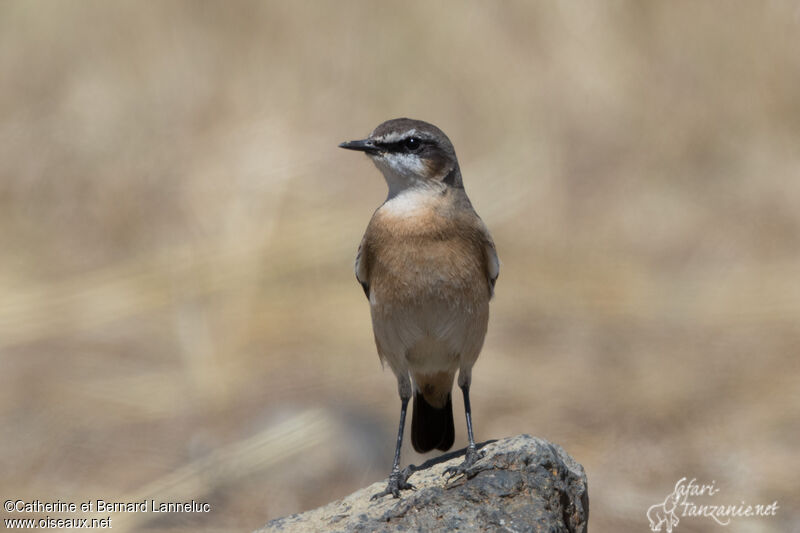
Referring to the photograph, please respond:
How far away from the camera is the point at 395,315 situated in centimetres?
A: 662

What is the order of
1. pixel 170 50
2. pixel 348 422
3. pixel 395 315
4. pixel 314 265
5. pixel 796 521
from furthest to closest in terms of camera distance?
pixel 170 50 → pixel 314 265 → pixel 348 422 → pixel 796 521 → pixel 395 315

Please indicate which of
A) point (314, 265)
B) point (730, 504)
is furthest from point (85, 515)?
point (730, 504)

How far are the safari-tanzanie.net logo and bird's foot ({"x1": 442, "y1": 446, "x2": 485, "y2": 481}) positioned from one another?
3.69m

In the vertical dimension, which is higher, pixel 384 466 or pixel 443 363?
pixel 384 466

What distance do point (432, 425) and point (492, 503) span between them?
1812 mm

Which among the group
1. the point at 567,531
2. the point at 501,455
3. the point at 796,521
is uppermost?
the point at 796,521

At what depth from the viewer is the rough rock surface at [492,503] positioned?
5508 mm

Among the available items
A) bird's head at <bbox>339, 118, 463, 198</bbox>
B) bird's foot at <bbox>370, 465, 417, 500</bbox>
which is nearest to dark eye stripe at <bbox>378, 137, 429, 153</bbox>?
bird's head at <bbox>339, 118, 463, 198</bbox>

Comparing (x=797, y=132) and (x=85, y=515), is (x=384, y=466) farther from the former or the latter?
(x=797, y=132)

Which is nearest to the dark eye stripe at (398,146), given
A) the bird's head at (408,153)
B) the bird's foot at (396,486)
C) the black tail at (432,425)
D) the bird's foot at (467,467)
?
the bird's head at (408,153)

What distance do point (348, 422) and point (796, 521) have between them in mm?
4289

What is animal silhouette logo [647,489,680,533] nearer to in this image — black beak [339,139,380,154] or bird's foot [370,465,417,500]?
bird's foot [370,465,417,500]

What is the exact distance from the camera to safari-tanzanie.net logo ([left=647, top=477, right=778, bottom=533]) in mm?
9273

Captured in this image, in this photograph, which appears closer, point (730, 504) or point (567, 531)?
point (567, 531)
